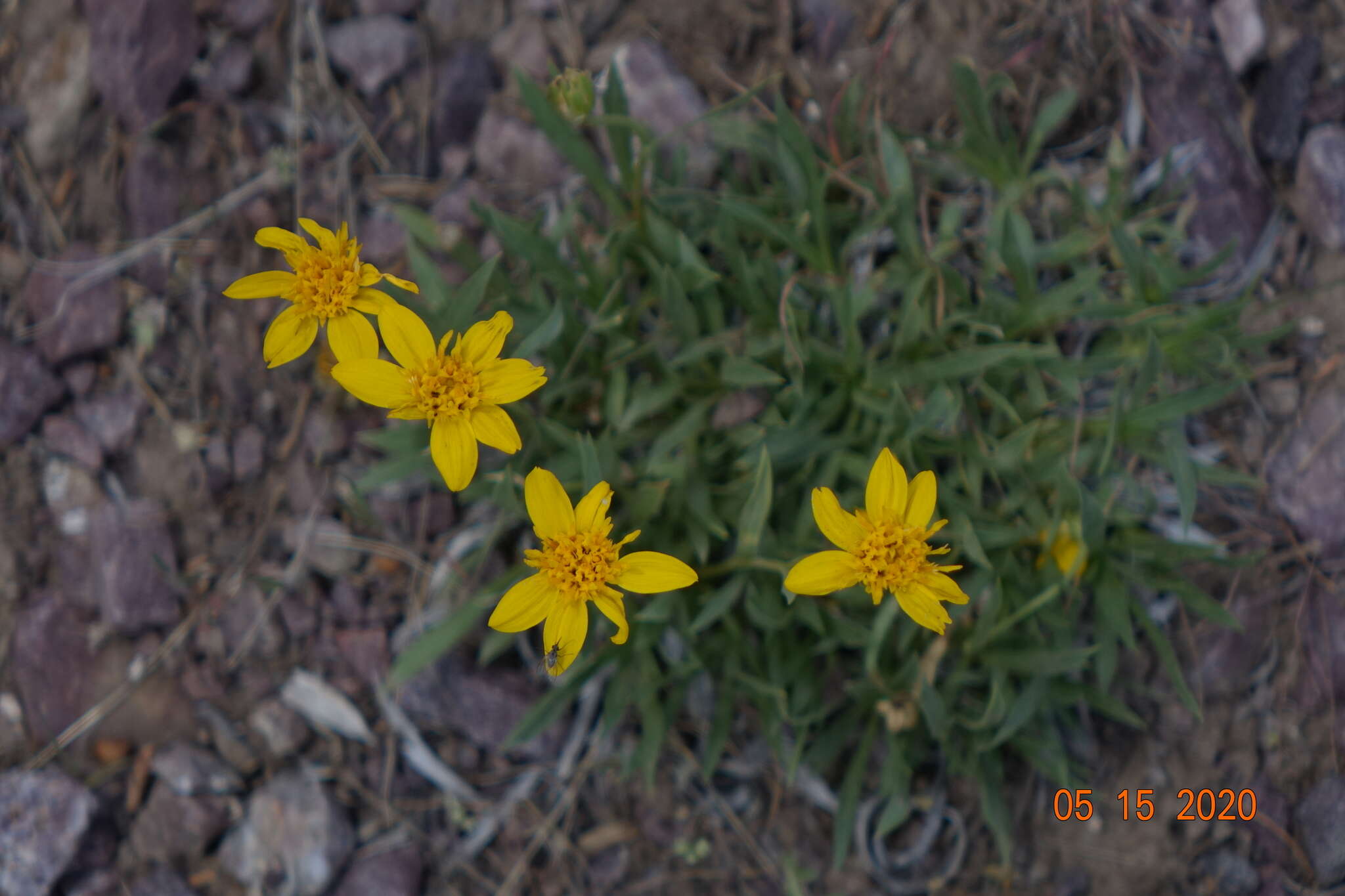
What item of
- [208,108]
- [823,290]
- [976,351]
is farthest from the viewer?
[208,108]

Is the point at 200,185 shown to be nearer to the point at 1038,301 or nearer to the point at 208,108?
the point at 208,108

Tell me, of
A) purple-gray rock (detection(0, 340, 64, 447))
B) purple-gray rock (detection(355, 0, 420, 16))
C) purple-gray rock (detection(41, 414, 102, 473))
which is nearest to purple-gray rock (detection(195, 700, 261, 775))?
purple-gray rock (detection(41, 414, 102, 473))

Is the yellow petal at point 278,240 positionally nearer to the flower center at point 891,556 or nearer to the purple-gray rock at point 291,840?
the flower center at point 891,556

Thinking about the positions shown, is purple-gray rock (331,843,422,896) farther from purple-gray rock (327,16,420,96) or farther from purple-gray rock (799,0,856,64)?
purple-gray rock (799,0,856,64)

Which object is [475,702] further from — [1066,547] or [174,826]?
[1066,547]

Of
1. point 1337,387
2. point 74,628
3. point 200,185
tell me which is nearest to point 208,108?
point 200,185

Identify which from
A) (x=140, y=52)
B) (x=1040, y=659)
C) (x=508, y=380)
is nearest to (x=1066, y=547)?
(x=1040, y=659)

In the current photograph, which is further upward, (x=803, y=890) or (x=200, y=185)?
(x=200, y=185)

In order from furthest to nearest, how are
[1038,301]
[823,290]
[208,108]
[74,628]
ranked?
[208,108] → [74,628] → [823,290] → [1038,301]
